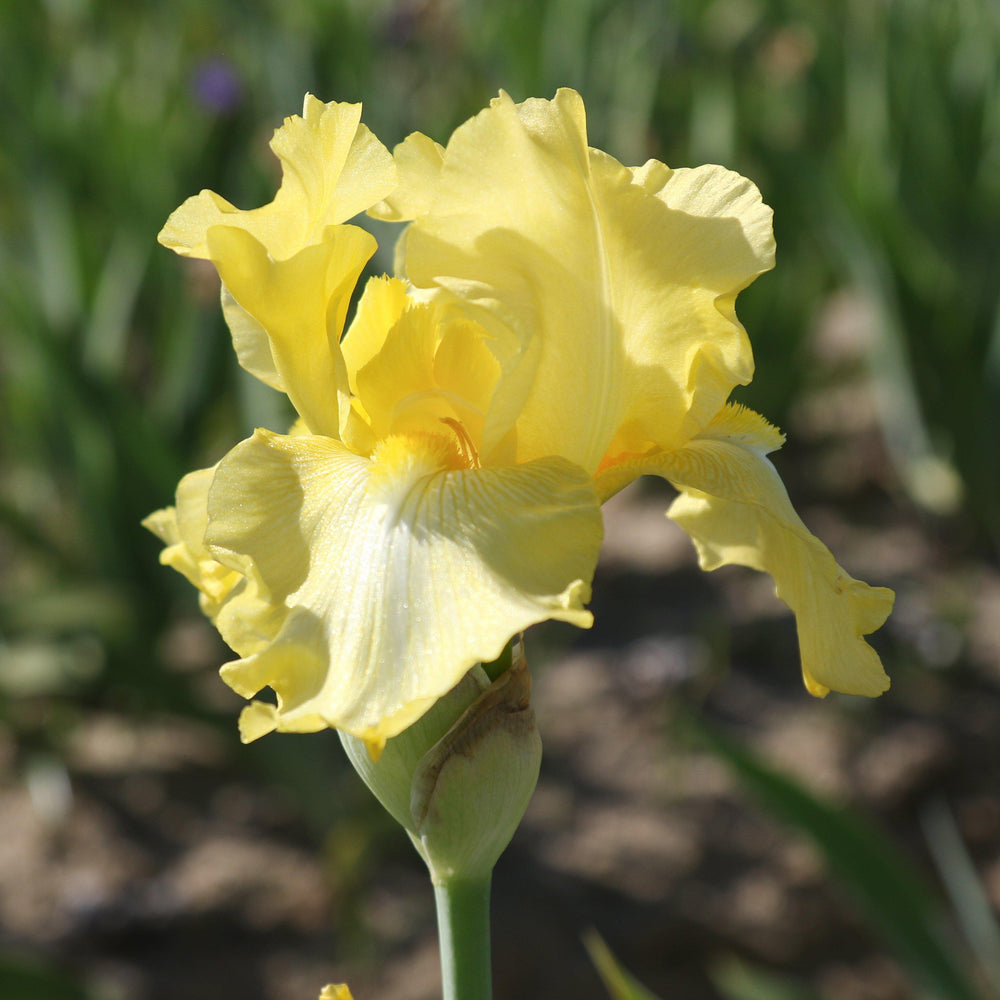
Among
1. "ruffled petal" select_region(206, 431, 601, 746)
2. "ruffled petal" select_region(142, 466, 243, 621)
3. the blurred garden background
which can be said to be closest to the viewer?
"ruffled petal" select_region(206, 431, 601, 746)

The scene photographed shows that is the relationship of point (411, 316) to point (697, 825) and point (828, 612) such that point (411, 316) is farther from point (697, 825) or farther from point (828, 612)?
point (697, 825)

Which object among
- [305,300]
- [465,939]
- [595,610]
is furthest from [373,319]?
[595,610]

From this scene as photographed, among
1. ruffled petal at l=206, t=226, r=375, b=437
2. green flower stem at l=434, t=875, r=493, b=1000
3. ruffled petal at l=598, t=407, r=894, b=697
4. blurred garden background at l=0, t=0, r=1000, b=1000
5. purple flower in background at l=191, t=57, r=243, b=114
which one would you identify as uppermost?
ruffled petal at l=206, t=226, r=375, b=437

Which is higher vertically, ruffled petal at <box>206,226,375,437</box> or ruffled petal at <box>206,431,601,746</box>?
ruffled petal at <box>206,226,375,437</box>

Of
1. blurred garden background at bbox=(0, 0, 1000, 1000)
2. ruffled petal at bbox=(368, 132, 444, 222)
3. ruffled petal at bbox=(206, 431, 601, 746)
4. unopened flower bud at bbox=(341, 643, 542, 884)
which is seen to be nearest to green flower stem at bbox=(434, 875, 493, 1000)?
unopened flower bud at bbox=(341, 643, 542, 884)

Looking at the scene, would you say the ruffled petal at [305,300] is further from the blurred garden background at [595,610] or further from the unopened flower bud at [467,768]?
the blurred garden background at [595,610]

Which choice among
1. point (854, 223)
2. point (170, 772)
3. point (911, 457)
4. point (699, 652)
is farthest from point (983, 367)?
point (170, 772)

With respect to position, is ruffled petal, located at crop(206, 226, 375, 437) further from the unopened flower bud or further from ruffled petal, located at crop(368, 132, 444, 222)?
the unopened flower bud
